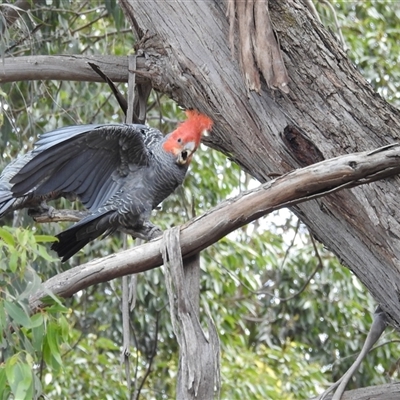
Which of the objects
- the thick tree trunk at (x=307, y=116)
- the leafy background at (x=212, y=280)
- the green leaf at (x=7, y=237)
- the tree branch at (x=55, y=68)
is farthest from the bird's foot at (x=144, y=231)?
the leafy background at (x=212, y=280)

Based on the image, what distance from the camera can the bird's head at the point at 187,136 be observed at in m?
2.11

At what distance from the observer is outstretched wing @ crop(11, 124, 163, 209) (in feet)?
6.41

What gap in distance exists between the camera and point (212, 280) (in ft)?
13.4

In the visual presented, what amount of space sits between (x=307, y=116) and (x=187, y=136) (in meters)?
0.42

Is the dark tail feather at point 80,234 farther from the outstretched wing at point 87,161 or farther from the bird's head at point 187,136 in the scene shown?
the bird's head at point 187,136

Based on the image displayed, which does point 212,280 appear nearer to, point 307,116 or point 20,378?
point 307,116

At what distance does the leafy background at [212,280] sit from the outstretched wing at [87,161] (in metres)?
0.84

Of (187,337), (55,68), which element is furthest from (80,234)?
(187,337)

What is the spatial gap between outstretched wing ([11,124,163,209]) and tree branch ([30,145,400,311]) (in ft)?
0.95

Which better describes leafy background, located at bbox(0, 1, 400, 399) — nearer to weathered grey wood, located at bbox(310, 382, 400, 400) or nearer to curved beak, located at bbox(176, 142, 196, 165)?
curved beak, located at bbox(176, 142, 196, 165)

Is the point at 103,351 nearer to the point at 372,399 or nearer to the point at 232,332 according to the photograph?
the point at 232,332

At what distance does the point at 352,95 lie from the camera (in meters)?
1.91

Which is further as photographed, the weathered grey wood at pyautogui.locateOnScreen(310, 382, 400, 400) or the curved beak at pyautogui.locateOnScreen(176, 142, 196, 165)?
the curved beak at pyautogui.locateOnScreen(176, 142, 196, 165)

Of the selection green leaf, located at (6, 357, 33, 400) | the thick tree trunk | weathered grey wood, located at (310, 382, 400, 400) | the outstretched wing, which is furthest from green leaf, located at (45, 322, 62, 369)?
weathered grey wood, located at (310, 382, 400, 400)
